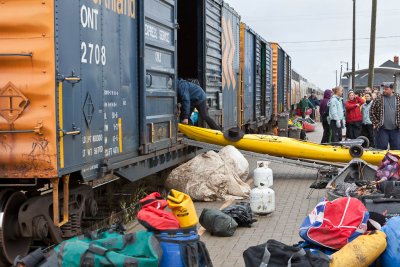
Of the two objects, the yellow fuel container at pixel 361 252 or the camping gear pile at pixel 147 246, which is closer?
the camping gear pile at pixel 147 246

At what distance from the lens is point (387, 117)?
1294 centimetres

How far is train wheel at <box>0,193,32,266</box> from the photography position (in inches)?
242

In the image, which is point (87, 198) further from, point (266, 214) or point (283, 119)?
point (283, 119)

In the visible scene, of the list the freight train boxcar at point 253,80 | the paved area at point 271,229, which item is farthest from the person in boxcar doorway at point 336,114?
the paved area at point 271,229

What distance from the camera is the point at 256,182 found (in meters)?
10.5

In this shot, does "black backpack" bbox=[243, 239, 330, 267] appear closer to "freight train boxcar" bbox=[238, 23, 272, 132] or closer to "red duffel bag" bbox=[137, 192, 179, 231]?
"red duffel bag" bbox=[137, 192, 179, 231]

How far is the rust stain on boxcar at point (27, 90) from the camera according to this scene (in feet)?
19.3

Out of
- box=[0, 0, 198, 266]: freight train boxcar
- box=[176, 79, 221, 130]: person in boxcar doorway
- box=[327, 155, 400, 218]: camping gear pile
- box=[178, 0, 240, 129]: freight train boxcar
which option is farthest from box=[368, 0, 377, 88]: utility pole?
box=[0, 0, 198, 266]: freight train boxcar

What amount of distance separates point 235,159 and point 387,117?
137 inches

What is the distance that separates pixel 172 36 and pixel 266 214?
3078 millimetres

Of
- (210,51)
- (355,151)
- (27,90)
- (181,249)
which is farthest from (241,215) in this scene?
(210,51)

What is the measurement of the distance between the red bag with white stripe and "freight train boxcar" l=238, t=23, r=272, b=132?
36.7ft

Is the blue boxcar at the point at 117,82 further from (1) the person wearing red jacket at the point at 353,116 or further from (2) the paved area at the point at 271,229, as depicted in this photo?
(1) the person wearing red jacket at the point at 353,116

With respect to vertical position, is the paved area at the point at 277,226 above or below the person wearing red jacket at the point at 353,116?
below
